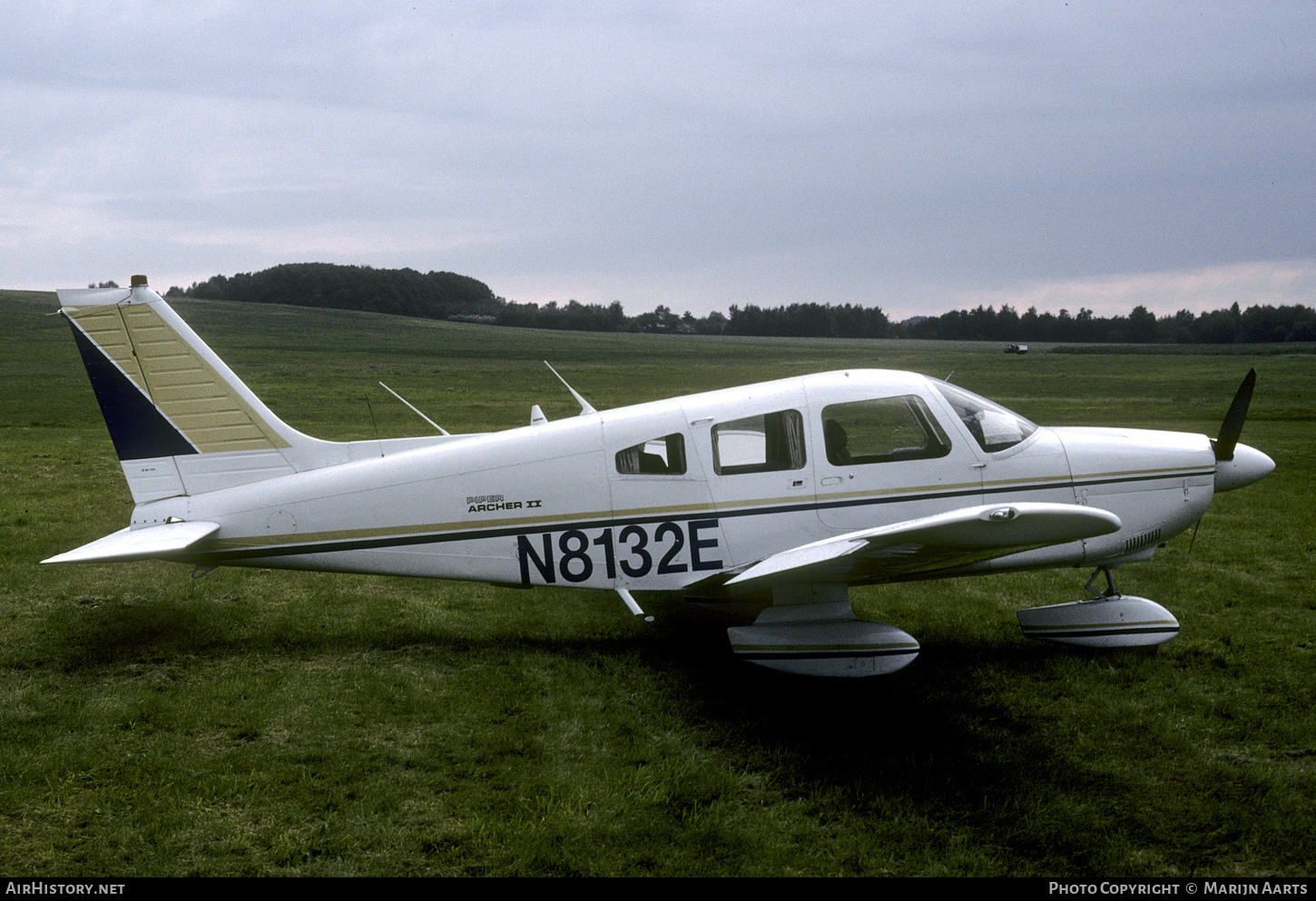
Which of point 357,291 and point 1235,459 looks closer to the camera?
point 1235,459

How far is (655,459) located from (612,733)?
6.89 ft

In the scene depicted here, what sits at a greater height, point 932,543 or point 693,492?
point 693,492

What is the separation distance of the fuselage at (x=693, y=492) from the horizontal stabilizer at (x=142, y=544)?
0.13 meters

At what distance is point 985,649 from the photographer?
7223 mm

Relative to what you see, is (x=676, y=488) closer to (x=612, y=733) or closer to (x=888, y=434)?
(x=888, y=434)

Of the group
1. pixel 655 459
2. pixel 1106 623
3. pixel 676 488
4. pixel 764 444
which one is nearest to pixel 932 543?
pixel 764 444

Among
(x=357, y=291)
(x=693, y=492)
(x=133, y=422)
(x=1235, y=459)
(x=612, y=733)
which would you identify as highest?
(x=357, y=291)

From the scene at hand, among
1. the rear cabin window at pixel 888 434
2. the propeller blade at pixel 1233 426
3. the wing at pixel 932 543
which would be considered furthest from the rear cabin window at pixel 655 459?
the propeller blade at pixel 1233 426

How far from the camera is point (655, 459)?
6699 millimetres

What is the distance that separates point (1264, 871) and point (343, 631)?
6.61 m

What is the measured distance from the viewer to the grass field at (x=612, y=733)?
14.2ft

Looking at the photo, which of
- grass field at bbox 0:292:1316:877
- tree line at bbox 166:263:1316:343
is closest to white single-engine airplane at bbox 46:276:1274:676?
grass field at bbox 0:292:1316:877

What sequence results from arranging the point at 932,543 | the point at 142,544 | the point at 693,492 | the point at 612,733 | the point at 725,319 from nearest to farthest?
the point at 932,543 → the point at 612,733 → the point at 142,544 → the point at 693,492 → the point at 725,319

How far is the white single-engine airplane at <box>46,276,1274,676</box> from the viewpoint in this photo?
21.5ft
